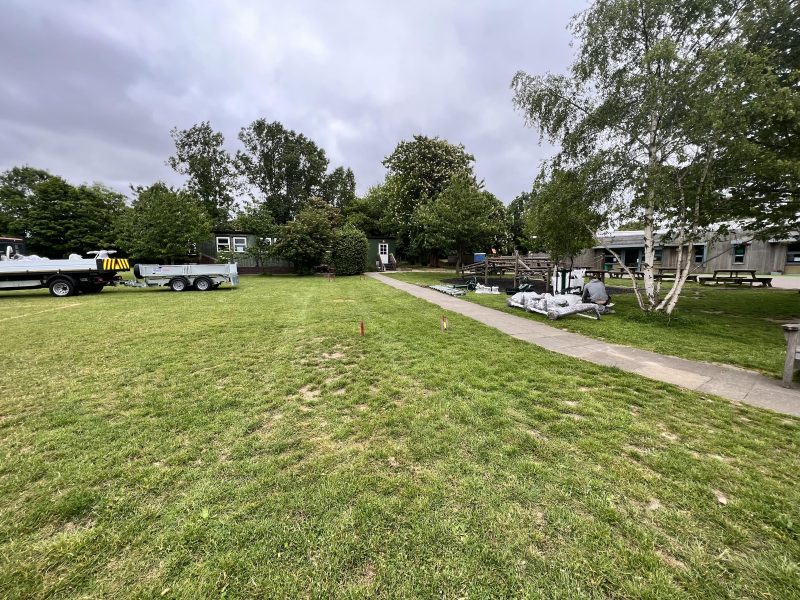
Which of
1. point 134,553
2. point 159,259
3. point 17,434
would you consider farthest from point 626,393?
point 159,259

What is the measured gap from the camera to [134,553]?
1.80m

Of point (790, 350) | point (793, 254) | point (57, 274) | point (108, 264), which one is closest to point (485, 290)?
point (790, 350)

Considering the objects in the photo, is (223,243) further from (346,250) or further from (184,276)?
(184,276)

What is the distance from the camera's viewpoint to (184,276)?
15.2 meters

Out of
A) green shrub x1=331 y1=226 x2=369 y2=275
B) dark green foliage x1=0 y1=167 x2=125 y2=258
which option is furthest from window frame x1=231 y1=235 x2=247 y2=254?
dark green foliage x1=0 y1=167 x2=125 y2=258

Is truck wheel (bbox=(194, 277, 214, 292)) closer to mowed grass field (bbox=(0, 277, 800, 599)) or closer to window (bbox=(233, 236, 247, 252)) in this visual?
mowed grass field (bbox=(0, 277, 800, 599))

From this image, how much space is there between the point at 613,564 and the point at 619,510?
475mm

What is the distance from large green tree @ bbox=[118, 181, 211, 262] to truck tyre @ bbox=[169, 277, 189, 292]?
5539 millimetres

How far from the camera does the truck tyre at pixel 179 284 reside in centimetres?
1520

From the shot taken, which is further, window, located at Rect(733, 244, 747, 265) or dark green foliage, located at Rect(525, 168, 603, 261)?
window, located at Rect(733, 244, 747, 265)

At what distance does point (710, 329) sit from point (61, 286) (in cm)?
2181

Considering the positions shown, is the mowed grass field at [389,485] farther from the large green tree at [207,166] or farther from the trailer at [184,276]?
the large green tree at [207,166]

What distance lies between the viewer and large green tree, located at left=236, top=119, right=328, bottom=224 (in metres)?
34.6

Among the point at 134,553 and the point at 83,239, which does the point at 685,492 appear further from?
the point at 83,239
